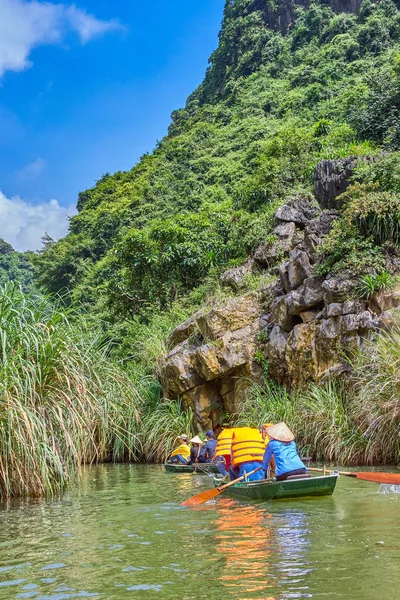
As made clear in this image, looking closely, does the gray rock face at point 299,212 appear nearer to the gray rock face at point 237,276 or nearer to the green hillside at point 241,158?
the green hillside at point 241,158

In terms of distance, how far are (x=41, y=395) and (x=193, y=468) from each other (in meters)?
5.76

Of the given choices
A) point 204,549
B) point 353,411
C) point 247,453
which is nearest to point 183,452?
point 353,411

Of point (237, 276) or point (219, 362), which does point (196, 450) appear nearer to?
point (219, 362)

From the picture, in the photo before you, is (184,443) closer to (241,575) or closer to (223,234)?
(241,575)

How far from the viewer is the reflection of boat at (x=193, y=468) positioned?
44.6ft

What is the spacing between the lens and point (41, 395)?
8930mm

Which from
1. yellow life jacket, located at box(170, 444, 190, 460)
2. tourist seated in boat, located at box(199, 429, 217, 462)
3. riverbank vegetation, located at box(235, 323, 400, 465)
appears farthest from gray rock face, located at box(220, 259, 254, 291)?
yellow life jacket, located at box(170, 444, 190, 460)

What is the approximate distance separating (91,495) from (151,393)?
25.3 ft

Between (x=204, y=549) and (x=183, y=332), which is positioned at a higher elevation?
(x=183, y=332)

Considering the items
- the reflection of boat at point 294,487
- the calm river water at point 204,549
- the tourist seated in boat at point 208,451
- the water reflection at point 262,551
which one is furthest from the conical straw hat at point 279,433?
the tourist seated in boat at point 208,451

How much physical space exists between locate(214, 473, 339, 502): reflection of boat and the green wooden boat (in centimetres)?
474

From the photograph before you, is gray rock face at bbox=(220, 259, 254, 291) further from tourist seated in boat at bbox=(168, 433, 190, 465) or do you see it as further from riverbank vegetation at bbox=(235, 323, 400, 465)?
tourist seated in boat at bbox=(168, 433, 190, 465)

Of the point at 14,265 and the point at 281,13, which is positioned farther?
the point at 14,265

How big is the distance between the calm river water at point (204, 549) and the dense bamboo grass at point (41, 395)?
0.50 metres
